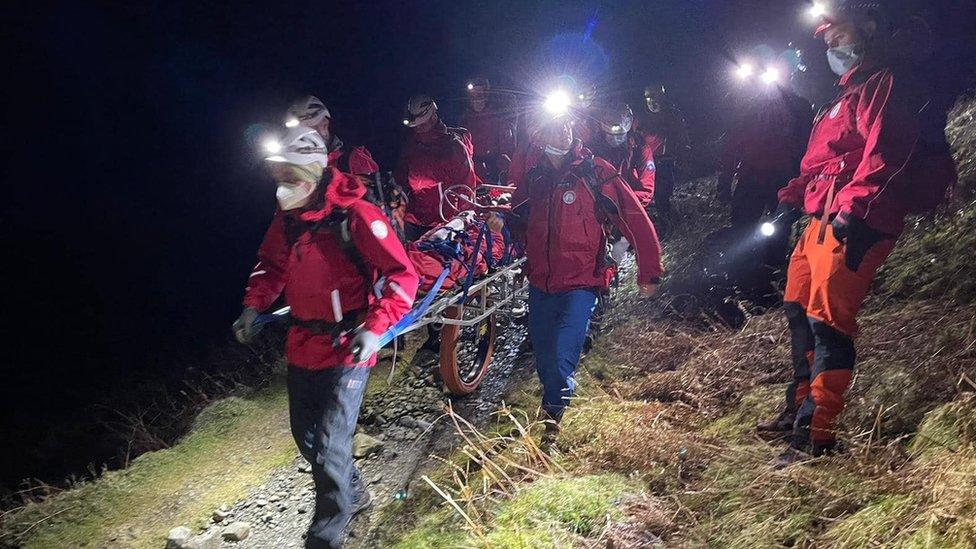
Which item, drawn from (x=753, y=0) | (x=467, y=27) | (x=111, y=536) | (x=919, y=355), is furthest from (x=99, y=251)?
(x=919, y=355)

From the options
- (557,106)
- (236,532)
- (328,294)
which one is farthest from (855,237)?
(236,532)

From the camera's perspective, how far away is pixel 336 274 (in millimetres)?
3326

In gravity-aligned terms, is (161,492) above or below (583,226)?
below

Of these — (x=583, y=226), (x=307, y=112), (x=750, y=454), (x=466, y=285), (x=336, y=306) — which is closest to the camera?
(x=750, y=454)

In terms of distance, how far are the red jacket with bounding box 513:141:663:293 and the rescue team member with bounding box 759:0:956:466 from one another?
1061 millimetres

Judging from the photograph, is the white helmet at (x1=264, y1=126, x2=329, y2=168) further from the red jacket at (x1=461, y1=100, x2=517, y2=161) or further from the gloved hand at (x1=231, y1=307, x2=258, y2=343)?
the red jacket at (x1=461, y1=100, x2=517, y2=161)

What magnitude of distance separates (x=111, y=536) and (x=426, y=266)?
3.66 m

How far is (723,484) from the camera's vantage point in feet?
9.27

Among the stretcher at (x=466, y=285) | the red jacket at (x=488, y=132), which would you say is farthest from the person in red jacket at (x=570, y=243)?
the red jacket at (x=488, y=132)

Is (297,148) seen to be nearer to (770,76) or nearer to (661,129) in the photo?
(770,76)

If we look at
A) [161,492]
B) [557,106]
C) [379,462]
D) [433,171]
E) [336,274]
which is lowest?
[161,492]

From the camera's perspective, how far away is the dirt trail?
164 inches

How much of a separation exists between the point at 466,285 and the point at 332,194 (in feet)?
6.86

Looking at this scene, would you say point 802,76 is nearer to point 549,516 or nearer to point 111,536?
point 549,516
